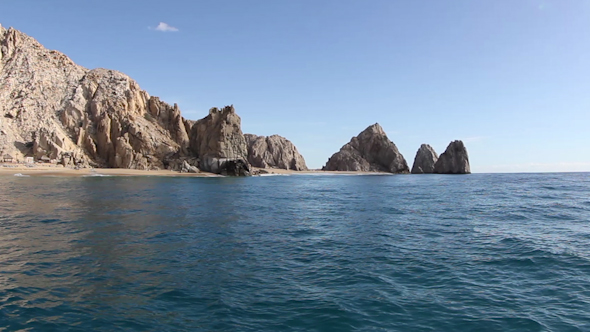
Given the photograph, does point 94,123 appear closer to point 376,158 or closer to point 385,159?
point 376,158

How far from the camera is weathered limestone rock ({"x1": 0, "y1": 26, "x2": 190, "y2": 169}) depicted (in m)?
97.2

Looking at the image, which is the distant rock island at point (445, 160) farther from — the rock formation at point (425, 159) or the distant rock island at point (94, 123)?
the distant rock island at point (94, 123)

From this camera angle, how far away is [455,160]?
172750 millimetres

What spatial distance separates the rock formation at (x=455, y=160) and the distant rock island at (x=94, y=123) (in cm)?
11197

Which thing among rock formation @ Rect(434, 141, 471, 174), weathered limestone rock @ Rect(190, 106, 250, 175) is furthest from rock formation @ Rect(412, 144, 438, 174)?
weathered limestone rock @ Rect(190, 106, 250, 175)

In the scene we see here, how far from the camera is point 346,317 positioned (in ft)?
28.6

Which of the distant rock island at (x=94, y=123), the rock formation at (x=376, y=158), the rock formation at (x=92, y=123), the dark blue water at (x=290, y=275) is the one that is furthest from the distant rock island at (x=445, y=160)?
the dark blue water at (x=290, y=275)

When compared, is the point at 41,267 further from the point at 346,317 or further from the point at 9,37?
the point at 9,37

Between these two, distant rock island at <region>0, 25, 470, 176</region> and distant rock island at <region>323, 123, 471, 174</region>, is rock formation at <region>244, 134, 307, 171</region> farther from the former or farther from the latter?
distant rock island at <region>0, 25, 470, 176</region>

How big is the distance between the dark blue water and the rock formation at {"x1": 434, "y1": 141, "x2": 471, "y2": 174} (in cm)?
16047

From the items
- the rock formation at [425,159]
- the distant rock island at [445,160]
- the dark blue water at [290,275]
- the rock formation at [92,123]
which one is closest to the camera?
the dark blue water at [290,275]

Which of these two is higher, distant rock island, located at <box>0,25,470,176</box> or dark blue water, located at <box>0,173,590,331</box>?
distant rock island, located at <box>0,25,470,176</box>

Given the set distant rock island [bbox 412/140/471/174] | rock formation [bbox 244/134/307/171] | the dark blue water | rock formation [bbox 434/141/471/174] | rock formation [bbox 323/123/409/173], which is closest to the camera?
the dark blue water

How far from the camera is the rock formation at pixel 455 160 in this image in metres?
170
